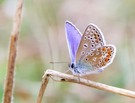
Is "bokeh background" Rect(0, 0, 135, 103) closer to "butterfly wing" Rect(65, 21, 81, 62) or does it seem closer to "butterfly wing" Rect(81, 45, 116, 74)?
"butterfly wing" Rect(81, 45, 116, 74)

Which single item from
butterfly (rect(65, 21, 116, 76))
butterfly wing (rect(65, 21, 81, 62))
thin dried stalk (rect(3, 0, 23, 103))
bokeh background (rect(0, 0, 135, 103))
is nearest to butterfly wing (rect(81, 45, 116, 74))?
butterfly (rect(65, 21, 116, 76))

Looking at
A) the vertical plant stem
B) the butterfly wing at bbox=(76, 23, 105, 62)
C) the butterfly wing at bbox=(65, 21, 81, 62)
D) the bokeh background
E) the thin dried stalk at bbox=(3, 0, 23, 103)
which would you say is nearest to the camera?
the thin dried stalk at bbox=(3, 0, 23, 103)

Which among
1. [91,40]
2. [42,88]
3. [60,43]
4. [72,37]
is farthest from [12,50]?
[60,43]

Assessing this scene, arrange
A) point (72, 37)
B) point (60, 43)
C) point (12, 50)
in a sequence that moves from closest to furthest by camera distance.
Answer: point (12, 50) < point (72, 37) < point (60, 43)

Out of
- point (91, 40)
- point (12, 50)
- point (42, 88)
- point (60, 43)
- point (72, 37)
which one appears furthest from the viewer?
point (60, 43)

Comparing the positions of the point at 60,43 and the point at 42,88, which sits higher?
the point at 60,43

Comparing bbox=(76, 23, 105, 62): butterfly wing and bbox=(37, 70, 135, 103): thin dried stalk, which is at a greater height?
bbox=(76, 23, 105, 62): butterfly wing

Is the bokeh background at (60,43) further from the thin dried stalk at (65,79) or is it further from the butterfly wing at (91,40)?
the thin dried stalk at (65,79)

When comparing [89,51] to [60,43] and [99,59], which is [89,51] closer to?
[99,59]

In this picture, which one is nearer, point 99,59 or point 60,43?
point 99,59
